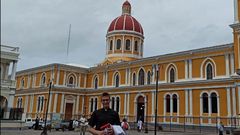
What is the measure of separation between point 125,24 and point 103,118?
47687 millimetres

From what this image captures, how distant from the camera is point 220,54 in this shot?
32625 millimetres

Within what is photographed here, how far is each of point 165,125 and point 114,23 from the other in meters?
24.3

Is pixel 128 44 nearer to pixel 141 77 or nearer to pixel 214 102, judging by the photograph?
pixel 141 77

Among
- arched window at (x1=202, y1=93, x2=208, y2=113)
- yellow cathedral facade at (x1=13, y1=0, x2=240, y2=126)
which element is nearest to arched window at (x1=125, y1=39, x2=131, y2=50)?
yellow cathedral facade at (x1=13, y1=0, x2=240, y2=126)

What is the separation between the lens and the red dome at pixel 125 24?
5156 cm

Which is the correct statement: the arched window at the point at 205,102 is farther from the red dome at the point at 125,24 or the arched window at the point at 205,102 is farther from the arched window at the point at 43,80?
the arched window at the point at 43,80

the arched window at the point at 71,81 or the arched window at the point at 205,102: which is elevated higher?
the arched window at the point at 71,81

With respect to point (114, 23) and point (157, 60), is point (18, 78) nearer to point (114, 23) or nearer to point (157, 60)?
point (114, 23)

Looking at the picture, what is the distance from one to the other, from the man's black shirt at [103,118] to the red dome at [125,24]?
47013 millimetres

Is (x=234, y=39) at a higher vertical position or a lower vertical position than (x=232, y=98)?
higher

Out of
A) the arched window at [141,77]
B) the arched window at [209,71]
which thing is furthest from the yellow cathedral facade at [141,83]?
the arched window at [209,71]

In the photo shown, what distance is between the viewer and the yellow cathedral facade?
31438 mm

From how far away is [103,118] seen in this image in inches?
189

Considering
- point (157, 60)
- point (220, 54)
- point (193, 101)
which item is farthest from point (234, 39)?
point (157, 60)
